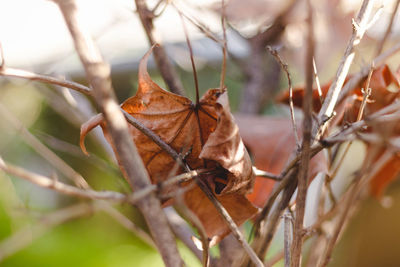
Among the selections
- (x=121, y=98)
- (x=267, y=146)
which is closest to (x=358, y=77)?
(x=267, y=146)

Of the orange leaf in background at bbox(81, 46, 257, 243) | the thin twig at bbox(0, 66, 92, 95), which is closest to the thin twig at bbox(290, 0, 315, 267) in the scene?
the orange leaf in background at bbox(81, 46, 257, 243)

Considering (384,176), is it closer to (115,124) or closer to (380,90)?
(380,90)

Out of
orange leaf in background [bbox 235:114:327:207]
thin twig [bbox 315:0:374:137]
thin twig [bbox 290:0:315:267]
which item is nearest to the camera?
thin twig [bbox 290:0:315:267]

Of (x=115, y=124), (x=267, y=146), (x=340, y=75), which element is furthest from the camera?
(x=267, y=146)

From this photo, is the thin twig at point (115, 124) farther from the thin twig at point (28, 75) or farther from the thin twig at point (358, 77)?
the thin twig at point (358, 77)

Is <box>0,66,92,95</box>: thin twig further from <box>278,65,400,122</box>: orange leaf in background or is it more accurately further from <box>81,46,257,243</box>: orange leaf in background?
<box>278,65,400,122</box>: orange leaf in background

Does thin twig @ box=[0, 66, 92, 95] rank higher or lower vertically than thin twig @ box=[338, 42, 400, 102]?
higher

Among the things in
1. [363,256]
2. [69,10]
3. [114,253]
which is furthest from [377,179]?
[363,256]

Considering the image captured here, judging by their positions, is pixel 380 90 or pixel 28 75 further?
pixel 380 90
